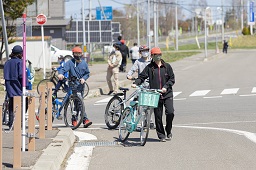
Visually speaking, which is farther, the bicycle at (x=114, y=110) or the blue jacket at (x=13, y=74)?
the bicycle at (x=114, y=110)

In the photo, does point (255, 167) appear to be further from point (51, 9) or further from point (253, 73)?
point (51, 9)

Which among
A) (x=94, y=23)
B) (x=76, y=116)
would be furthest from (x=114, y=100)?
(x=94, y=23)

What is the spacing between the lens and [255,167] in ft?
32.1

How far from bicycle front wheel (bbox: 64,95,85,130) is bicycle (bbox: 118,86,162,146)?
2.23 meters

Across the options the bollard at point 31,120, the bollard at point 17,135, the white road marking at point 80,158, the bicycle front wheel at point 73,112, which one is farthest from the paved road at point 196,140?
the bollard at point 17,135

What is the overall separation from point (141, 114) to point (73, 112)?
312cm

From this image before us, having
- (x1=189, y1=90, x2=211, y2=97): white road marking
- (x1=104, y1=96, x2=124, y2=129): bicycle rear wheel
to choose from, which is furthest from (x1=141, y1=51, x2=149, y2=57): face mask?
(x1=189, y1=90, x2=211, y2=97): white road marking

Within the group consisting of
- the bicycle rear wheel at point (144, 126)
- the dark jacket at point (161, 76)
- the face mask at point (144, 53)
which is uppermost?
the face mask at point (144, 53)

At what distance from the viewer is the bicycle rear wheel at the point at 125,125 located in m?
12.7

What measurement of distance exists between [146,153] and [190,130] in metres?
3.28

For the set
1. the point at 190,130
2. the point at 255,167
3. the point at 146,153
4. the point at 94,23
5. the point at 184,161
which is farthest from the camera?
the point at 94,23

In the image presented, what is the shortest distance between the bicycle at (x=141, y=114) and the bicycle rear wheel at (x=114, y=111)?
69.5 inches

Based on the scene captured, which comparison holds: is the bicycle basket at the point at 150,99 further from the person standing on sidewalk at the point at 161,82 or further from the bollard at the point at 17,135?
the bollard at the point at 17,135

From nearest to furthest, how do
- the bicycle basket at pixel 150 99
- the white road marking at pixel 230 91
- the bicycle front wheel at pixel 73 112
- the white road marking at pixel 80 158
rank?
1. the white road marking at pixel 80 158
2. the bicycle basket at pixel 150 99
3. the bicycle front wheel at pixel 73 112
4. the white road marking at pixel 230 91
